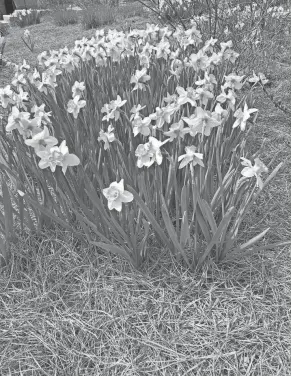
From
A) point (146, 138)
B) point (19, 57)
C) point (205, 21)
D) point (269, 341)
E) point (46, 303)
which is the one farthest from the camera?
point (19, 57)

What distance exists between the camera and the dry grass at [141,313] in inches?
53.4

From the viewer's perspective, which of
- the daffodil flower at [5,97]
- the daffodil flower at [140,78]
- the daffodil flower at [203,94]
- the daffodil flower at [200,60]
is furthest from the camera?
the daffodil flower at [200,60]

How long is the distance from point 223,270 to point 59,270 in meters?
0.77

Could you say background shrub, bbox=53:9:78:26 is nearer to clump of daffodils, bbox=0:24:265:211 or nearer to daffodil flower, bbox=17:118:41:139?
clump of daffodils, bbox=0:24:265:211

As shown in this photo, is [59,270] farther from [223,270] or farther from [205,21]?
[205,21]

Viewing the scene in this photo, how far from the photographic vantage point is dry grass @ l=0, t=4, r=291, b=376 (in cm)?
136

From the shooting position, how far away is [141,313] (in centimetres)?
152

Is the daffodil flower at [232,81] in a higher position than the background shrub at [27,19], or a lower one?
higher

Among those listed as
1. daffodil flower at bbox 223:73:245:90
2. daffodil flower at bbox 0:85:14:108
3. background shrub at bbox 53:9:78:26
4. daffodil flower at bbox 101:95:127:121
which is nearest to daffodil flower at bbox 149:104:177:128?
daffodil flower at bbox 101:95:127:121

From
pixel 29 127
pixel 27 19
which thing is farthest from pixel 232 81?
pixel 27 19

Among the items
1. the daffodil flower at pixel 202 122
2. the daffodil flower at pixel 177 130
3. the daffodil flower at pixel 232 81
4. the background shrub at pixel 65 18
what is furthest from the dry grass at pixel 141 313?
the background shrub at pixel 65 18

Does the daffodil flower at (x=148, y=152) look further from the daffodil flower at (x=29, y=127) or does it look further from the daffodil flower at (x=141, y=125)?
the daffodil flower at (x=29, y=127)

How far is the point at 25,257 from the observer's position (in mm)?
1771

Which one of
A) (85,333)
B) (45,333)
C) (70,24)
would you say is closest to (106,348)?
(85,333)
